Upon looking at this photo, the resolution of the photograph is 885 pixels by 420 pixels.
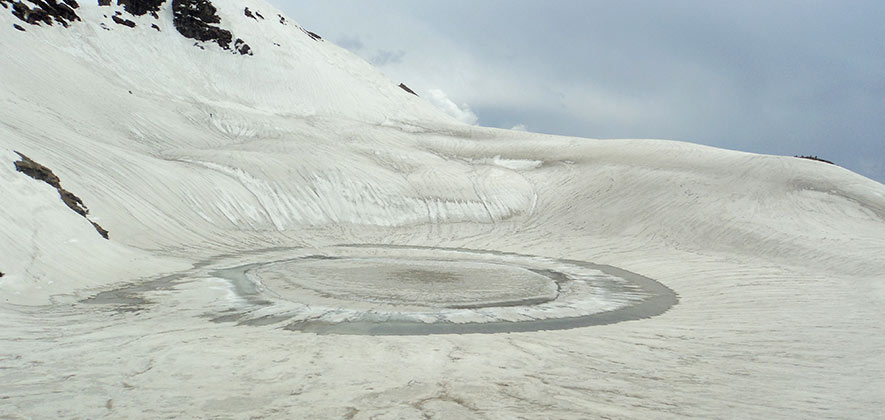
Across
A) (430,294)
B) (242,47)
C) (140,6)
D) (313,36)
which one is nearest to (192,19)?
(140,6)

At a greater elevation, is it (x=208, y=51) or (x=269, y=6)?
(x=269, y=6)

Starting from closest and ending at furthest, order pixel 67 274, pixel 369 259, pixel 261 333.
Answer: pixel 261 333, pixel 67 274, pixel 369 259

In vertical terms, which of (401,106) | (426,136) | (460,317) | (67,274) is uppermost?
(401,106)

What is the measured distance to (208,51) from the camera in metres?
54.0

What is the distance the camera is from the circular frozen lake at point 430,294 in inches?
365

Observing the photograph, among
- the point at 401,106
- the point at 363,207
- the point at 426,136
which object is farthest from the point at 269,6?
the point at 363,207

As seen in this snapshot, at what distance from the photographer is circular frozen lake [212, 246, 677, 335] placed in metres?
9.27

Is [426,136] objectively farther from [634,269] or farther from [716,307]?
[716,307]

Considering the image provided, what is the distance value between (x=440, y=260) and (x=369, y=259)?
2356mm

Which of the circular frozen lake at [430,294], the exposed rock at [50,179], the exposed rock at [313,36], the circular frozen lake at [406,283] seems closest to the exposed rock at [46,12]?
the exposed rock at [313,36]

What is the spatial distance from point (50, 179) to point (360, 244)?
10.7 metres

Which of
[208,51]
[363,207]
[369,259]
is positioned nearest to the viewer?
[369,259]

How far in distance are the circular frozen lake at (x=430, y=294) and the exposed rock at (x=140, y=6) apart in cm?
4803

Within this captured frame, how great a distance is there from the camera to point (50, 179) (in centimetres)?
1412
